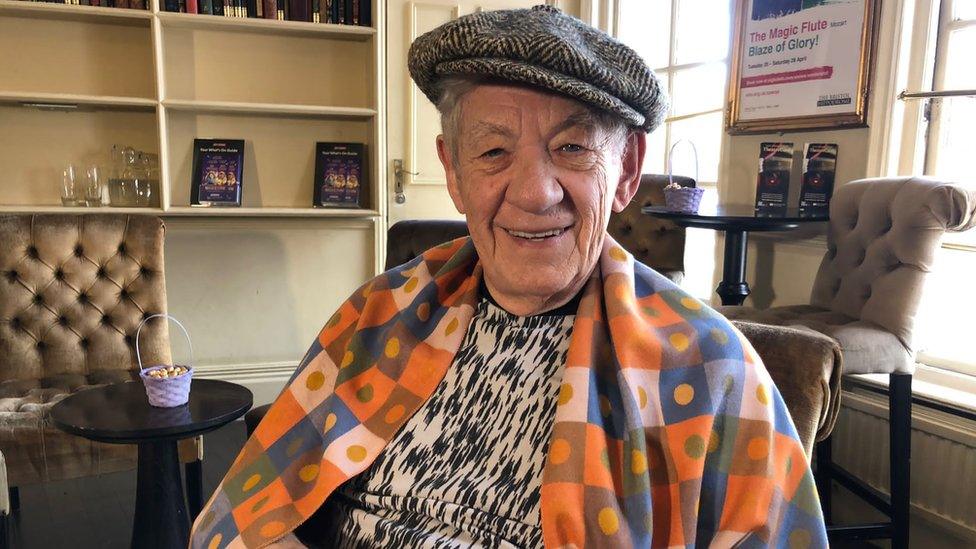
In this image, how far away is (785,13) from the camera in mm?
2604

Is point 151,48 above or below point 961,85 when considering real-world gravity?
above

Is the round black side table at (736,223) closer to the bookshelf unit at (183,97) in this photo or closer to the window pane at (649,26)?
Result: the window pane at (649,26)

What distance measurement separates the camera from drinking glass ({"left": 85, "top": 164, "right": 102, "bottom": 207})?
3070mm

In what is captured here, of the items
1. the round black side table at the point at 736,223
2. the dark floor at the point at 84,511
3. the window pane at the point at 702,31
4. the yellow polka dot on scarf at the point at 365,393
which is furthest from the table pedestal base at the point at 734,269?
the yellow polka dot on scarf at the point at 365,393

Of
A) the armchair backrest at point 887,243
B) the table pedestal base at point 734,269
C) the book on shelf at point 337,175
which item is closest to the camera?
the armchair backrest at point 887,243

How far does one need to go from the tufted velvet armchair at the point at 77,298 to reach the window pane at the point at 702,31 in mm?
2480

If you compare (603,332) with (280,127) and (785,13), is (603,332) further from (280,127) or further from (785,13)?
(280,127)

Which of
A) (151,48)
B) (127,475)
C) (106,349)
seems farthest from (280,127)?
(127,475)

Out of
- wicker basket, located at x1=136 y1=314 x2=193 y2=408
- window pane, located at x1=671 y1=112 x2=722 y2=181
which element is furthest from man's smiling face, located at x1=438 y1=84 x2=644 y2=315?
window pane, located at x1=671 y1=112 x2=722 y2=181

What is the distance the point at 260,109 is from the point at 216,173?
0.39 m

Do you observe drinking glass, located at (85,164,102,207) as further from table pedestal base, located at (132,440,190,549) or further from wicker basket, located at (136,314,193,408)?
table pedestal base, located at (132,440,190,549)

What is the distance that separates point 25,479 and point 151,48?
196 centimetres

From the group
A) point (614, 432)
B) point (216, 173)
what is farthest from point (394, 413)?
point (216, 173)

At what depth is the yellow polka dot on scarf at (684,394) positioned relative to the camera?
0.83 metres
